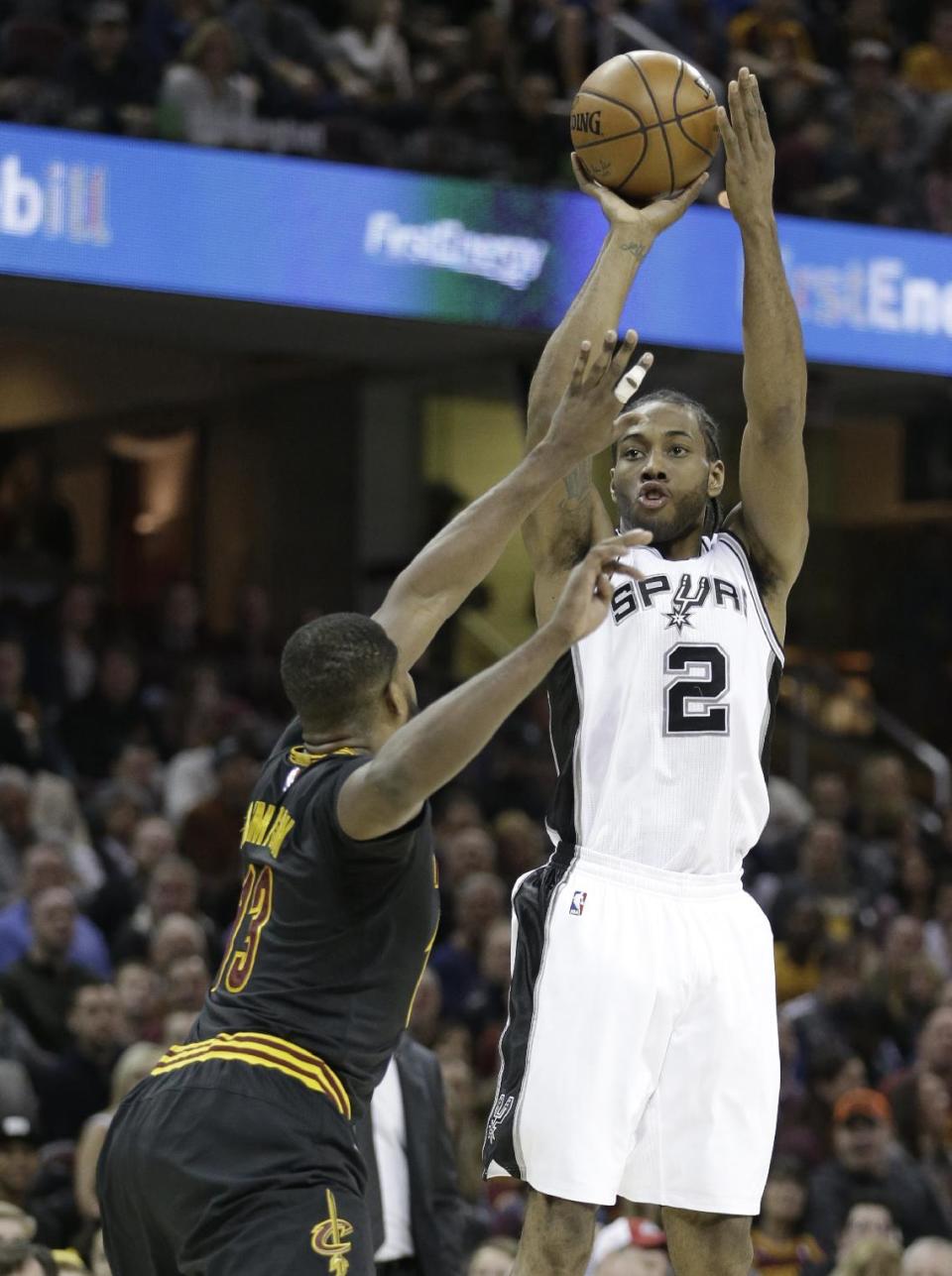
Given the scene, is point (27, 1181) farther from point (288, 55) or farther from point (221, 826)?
point (288, 55)

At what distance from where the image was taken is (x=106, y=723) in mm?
13070

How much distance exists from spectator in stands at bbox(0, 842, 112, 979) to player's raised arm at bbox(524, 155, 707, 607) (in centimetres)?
522

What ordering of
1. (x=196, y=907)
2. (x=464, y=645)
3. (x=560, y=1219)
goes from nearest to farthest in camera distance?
1. (x=560, y=1219)
2. (x=196, y=907)
3. (x=464, y=645)

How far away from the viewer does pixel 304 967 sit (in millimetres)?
4297

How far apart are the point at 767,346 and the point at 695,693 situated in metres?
0.86

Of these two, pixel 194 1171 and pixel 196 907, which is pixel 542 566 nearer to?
pixel 194 1171

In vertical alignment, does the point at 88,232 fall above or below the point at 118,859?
above

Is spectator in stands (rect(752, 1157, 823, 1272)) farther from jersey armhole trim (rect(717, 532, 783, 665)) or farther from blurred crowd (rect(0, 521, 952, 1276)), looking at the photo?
jersey armhole trim (rect(717, 532, 783, 665))

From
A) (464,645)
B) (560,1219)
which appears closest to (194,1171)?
(560,1219)

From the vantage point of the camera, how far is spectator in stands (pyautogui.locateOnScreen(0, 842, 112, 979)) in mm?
10102

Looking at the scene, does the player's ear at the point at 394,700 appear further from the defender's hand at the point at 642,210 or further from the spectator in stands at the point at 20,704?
the spectator in stands at the point at 20,704

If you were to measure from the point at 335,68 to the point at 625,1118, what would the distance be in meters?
9.99

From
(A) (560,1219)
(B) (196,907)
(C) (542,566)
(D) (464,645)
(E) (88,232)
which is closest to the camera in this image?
(A) (560,1219)

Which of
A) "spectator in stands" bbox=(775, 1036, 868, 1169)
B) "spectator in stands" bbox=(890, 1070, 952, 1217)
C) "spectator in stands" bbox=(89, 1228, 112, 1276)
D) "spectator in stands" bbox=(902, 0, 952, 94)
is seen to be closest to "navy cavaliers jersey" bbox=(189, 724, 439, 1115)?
"spectator in stands" bbox=(89, 1228, 112, 1276)
